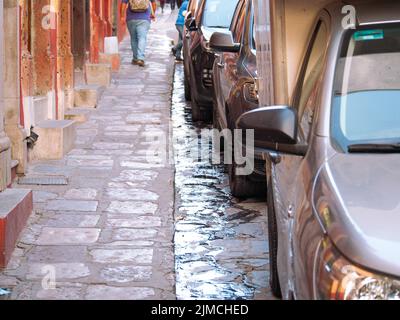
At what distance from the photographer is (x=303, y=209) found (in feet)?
13.7

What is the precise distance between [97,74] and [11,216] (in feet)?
31.1

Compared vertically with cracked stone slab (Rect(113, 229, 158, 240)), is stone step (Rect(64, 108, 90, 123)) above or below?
below

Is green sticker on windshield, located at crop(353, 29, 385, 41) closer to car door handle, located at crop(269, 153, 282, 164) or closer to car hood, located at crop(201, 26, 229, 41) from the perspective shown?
car door handle, located at crop(269, 153, 282, 164)

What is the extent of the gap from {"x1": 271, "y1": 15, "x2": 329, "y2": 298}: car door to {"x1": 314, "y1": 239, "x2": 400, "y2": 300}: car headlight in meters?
0.55

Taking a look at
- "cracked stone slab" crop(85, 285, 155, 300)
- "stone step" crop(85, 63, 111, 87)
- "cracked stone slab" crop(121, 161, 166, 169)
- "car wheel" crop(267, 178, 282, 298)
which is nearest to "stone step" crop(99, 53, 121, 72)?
"stone step" crop(85, 63, 111, 87)

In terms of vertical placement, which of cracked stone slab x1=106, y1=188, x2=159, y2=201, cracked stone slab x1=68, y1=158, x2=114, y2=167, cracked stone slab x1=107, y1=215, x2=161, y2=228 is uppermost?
cracked stone slab x1=107, y1=215, x2=161, y2=228

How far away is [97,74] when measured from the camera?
53.5 ft

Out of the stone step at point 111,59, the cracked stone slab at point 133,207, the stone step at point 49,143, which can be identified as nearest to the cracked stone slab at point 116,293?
the cracked stone slab at point 133,207

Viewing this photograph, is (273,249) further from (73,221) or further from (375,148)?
(73,221)

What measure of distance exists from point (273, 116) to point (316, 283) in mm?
1080

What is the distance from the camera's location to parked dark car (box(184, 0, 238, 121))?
13258mm

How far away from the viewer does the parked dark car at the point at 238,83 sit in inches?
343

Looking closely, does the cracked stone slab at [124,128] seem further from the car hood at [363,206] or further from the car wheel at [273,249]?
the car hood at [363,206]

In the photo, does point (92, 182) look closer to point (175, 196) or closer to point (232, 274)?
point (175, 196)
